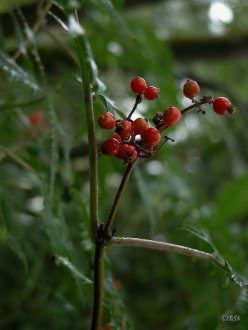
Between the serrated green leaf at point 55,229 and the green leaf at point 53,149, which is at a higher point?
the green leaf at point 53,149

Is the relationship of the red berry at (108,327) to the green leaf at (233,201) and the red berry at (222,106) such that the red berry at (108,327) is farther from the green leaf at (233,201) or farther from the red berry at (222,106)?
the green leaf at (233,201)

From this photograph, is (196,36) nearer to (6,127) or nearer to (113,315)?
(6,127)

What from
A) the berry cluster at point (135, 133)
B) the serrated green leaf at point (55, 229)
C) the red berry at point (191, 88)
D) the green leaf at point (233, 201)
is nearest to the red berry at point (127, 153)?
the berry cluster at point (135, 133)

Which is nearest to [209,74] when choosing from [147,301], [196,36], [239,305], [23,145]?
[196,36]

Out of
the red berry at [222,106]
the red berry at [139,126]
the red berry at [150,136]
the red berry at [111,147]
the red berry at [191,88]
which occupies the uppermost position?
the red berry at [191,88]

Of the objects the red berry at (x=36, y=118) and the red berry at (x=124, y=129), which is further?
the red berry at (x=36, y=118)

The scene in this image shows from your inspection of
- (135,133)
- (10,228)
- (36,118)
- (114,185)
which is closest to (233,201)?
(36,118)

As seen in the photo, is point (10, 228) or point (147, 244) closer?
point (147, 244)

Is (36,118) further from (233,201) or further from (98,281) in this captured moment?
(98,281)
